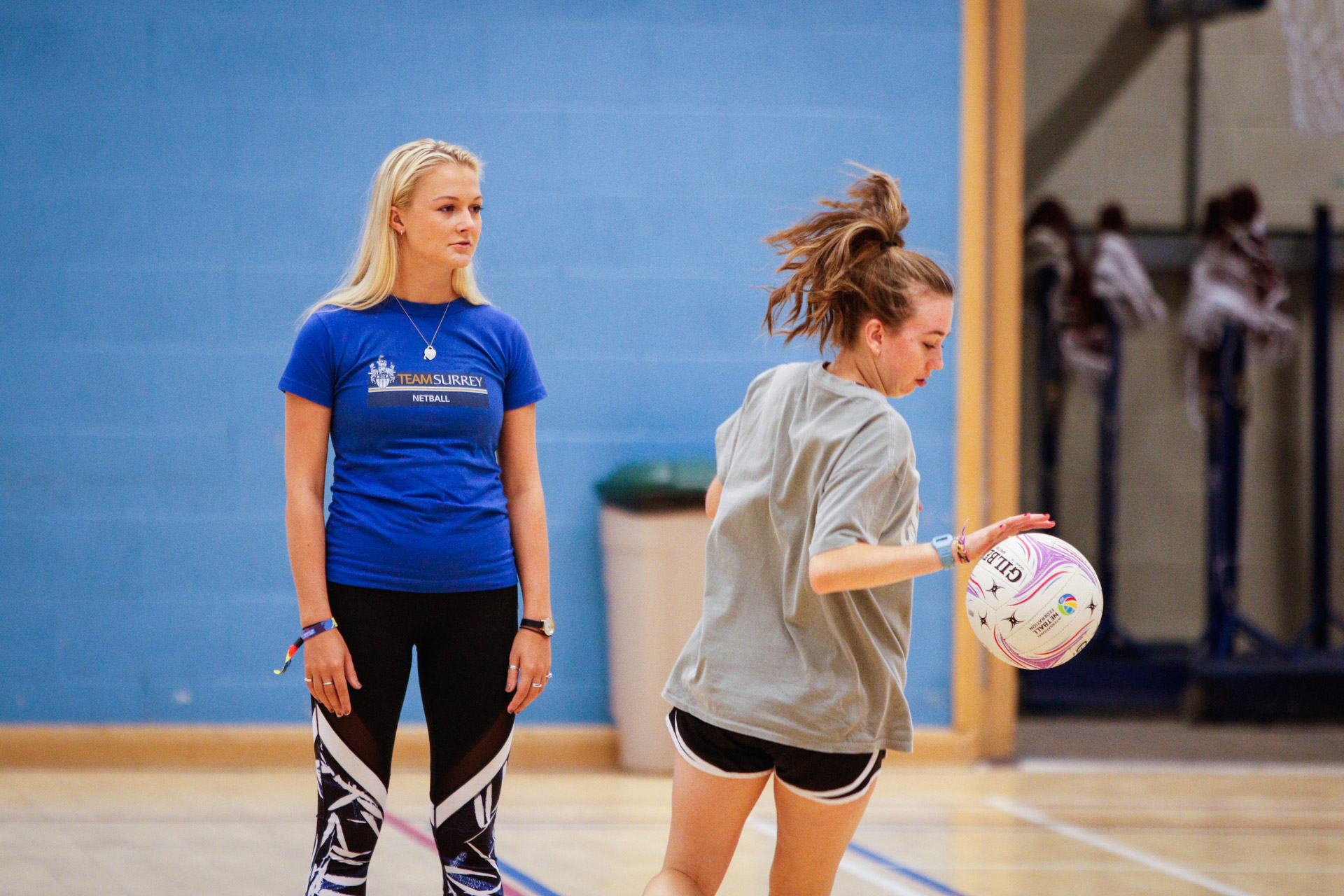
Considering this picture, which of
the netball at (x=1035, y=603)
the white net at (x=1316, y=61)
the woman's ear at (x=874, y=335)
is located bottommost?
the netball at (x=1035, y=603)

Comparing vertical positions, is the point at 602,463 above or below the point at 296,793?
above

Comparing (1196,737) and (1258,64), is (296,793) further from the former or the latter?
(1258,64)

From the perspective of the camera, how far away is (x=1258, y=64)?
7.15 meters

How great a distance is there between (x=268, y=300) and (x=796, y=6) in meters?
2.12

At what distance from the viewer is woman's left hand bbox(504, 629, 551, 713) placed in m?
2.32

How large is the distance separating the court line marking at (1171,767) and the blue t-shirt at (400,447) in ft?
11.0

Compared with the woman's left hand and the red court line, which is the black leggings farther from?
the red court line

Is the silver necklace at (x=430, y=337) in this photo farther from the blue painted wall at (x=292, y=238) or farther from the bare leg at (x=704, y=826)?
the blue painted wall at (x=292, y=238)

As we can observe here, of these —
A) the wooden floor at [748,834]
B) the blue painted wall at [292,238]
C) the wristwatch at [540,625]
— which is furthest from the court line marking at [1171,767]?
the wristwatch at [540,625]

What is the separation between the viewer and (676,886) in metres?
2.01

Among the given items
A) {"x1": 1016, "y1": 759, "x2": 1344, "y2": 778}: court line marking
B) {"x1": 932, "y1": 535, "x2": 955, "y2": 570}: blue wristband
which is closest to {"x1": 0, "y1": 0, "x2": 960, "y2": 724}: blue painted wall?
{"x1": 1016, "y1": 759, "x2": 1344, "y2": 778}: court line marking

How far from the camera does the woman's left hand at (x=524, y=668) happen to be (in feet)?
7.60

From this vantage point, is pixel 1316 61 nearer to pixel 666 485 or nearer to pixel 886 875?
pixel 666 485

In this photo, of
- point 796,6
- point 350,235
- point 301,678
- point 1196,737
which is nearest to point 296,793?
point 301,678
